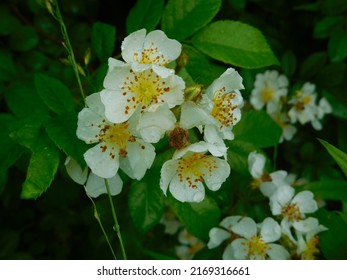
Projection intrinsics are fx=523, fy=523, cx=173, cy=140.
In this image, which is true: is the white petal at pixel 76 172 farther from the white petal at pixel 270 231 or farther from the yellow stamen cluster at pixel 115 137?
the white petal at pixel 270 231

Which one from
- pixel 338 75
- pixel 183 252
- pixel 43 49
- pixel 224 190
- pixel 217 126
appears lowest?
pixel 183 252

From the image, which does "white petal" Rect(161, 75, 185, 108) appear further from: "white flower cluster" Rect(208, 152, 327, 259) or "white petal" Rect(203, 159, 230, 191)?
"white flower cluster" Rect(208, 152, 327, 259)

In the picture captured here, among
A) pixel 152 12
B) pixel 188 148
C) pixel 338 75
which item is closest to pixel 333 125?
pixel 338 75

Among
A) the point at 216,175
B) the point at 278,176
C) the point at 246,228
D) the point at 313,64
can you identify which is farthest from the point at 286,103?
the point at 216,175

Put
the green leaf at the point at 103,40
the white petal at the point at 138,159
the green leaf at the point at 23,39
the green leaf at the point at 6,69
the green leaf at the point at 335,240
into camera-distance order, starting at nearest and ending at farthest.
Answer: the white petal at the point at 138,159
the green leaf at the point at 335,240
the green leaf at the point at 103,40
the green leaf at the point at 6,69
the green leaf at the point at 23,39

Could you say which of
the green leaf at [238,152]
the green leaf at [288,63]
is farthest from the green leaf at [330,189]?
the green leaf at [288,63]

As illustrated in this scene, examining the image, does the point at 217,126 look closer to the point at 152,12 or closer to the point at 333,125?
the point at 152,12

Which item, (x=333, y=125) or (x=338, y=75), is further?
(x=333, y=125)
